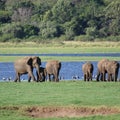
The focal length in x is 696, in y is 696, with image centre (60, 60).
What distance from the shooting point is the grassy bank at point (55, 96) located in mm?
22056

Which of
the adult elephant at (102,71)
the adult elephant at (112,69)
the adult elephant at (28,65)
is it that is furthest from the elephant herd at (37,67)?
the adult elephant at (112,69)

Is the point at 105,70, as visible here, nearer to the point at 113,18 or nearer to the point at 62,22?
the point at 62,22

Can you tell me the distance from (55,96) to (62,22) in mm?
88312

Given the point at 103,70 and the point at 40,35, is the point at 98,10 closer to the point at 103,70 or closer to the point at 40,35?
the point at 40,35

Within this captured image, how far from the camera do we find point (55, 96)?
25.0 metres

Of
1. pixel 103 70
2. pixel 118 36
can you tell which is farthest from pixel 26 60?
pixel 118 36

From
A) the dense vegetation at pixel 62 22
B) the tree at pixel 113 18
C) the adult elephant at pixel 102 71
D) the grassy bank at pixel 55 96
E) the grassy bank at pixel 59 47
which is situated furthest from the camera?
the tree at pixel 113 18

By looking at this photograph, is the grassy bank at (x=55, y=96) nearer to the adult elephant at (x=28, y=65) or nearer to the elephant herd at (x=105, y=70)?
the elephant herd at (x=105, y=70)

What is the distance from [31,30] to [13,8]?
87.6 feet

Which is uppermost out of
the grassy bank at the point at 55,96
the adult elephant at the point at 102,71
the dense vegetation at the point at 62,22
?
the grassy bank at the point at 55,96

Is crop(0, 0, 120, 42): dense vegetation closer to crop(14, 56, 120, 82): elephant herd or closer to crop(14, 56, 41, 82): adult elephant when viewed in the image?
crop(14, 56, 41, 82): adult elephant

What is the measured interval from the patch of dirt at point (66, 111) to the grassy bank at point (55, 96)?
36 cm

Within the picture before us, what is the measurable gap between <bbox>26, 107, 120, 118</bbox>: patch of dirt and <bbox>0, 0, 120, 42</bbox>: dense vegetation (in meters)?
→ 73.1

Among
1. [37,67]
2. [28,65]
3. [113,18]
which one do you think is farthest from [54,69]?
[113,18]
